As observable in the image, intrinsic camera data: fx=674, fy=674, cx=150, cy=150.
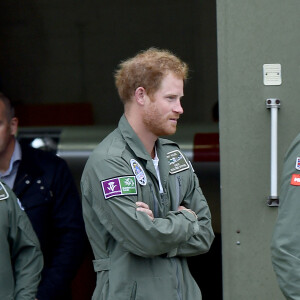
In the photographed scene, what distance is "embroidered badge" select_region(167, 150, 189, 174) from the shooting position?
2.55 metres

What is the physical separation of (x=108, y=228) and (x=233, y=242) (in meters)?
0.83

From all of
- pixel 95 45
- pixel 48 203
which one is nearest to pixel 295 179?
pixel 48 203

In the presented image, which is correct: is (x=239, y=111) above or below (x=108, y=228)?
above

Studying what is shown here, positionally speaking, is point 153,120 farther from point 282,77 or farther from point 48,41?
point 48,41

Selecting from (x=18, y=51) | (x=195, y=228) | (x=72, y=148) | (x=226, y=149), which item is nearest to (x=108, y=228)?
(x=195, y=228)

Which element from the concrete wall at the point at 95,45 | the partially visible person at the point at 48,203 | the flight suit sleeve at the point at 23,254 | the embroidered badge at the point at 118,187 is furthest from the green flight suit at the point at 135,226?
the concrete wall at the point at 95,45

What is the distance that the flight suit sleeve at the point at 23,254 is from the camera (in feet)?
8.60

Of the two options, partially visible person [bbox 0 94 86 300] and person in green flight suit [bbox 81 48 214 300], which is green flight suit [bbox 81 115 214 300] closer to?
person in green flight suit [bbox 81 48 214 300]

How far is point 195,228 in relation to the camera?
2.39 metres

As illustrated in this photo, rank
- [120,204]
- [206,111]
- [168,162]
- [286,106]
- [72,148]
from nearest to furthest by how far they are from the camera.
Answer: [120,204] < [168,162] < [286,106] < [72,148] < [206,111]

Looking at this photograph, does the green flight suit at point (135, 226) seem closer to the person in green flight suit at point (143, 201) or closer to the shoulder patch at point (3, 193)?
the person in green flight suit at point (143, 201)

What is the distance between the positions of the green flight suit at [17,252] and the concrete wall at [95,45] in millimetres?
5356

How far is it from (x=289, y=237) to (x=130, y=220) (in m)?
0.54

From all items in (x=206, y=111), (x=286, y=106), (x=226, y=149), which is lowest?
(x=206, y=111)
